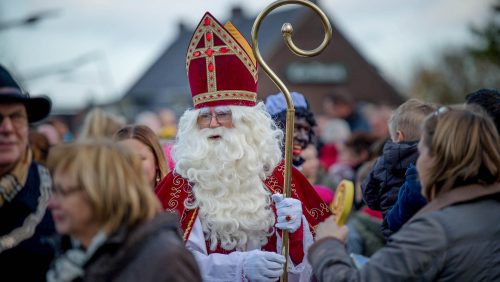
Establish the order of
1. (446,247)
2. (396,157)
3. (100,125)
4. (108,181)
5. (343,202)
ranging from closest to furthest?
1. (108,181)
2. (446,247)
3. (343,202)
4. (396,157)
5. (100,125)

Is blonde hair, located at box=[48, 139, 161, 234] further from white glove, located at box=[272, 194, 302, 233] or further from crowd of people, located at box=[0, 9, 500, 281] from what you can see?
white glove, located at box=[272, 194, 302, 233]

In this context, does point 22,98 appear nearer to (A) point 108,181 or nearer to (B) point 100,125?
(A) point 108,181

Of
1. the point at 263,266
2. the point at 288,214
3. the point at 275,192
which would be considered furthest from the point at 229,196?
the point at 263,266

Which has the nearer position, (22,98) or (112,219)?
(112,219)

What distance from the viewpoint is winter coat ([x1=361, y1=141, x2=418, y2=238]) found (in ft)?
13.7

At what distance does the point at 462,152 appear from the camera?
3014 millimetres

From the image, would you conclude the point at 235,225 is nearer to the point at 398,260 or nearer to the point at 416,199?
the point at 416,199

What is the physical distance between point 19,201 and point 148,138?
135 centimetres

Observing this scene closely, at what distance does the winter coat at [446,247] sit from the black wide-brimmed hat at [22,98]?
1673 mm

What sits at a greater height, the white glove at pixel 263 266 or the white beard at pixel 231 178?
the white beard at pixel 231 178

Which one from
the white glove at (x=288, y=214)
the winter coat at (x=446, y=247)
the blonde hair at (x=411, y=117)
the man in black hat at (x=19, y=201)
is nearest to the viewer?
the winter coat at (x=446, y=247)

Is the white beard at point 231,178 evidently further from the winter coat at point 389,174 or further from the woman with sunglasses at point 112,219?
the woman with sunglasses at point 112,219

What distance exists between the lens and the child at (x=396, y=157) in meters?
4.19

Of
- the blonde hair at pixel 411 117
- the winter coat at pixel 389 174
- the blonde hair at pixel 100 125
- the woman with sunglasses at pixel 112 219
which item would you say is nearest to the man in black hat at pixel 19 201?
the woman with sunglasses at pixel 112 219
